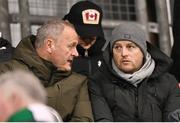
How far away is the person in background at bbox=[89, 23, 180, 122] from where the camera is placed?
3221 millimetres

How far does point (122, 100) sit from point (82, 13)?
868 mm

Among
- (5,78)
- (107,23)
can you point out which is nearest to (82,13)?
(107,23)

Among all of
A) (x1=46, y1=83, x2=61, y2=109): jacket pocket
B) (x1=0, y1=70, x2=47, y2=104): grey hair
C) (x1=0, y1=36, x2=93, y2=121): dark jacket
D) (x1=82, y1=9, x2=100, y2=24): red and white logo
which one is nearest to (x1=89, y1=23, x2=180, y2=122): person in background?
(x1=0, y1=36, x2=93, y2=121): dark jacket

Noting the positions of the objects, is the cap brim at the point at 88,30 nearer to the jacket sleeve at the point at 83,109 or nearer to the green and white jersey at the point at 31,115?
the jacket sleeve at the point at 83,109

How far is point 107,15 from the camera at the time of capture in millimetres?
4602

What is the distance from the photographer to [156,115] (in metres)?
3.23

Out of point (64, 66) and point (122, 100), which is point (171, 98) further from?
point (64, 66)

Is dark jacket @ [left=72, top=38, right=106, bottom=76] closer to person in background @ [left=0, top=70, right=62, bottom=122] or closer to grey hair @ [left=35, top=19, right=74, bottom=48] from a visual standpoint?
grey hair @ [left=35, top=19, right=74, bottom=48]

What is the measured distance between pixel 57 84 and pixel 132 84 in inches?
18.7

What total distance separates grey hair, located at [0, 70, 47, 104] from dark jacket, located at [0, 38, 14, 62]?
5.89ft

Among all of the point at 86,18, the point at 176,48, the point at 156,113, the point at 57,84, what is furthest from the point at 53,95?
the point at 176,48

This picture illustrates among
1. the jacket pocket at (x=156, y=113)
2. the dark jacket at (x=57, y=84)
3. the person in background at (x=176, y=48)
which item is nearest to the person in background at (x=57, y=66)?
the dark jacket at (x=57, y=84)

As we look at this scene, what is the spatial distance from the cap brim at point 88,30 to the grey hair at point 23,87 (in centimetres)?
206

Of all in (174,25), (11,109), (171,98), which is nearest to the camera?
(11,109)
